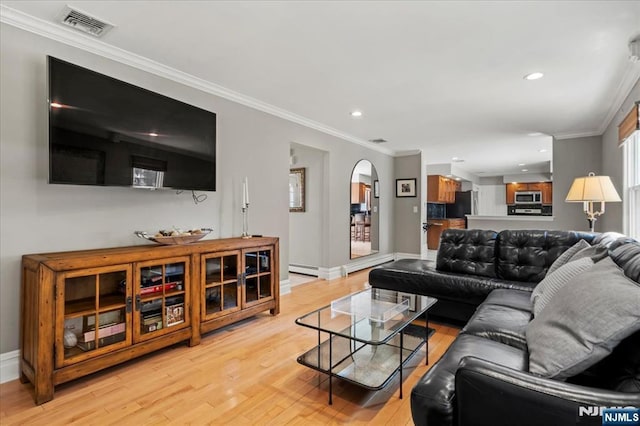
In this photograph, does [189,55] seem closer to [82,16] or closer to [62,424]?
[82,16]

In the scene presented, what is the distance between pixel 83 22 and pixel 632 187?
527cm

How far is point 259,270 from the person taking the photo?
3.30 m

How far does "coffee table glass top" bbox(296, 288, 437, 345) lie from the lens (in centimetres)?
201

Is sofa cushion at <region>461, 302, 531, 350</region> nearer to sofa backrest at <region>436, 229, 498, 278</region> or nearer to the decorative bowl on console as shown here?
sofa backrest at <region>436, 229, 498, 278</region>

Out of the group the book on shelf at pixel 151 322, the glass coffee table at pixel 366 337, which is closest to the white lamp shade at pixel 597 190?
the glass coffee table at pixel 366 337

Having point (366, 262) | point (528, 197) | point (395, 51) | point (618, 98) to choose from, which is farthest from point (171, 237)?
point (528, 197)

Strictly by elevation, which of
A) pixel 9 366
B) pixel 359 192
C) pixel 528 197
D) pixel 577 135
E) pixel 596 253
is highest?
pixel 577 135

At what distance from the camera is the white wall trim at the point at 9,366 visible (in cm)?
207

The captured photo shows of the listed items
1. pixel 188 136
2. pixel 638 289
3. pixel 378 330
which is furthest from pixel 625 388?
pixel 188 136

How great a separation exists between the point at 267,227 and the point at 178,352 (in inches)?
70.6

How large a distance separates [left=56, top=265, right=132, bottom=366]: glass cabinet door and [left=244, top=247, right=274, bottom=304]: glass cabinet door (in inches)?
42.5

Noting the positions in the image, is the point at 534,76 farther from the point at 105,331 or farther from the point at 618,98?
the point at 105,331

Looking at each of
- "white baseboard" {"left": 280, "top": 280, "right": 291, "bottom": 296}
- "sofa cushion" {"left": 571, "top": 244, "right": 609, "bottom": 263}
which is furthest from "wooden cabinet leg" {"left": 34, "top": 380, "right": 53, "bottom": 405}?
"sofa cushion" {"left": 571, "top": 244, "right": 609, "bottom": 263}

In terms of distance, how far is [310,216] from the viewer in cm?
545
